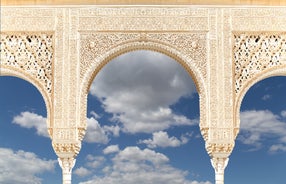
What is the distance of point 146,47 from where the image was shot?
6695mm

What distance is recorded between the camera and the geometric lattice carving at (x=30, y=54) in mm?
6668

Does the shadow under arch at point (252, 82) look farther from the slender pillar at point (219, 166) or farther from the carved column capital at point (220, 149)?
the slender pillar at point (219, 166)

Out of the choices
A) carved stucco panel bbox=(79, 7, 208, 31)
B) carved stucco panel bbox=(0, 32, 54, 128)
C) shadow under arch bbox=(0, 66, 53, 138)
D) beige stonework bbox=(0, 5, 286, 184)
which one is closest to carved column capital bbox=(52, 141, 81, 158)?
beige stonework bbox=(0, 5, 286, 184)

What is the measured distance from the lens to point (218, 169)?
6.54m

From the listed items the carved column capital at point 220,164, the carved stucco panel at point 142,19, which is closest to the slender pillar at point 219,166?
the carved column capital at point 220,164

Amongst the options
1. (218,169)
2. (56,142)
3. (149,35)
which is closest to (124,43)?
(149,35)

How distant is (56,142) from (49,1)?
1.62m

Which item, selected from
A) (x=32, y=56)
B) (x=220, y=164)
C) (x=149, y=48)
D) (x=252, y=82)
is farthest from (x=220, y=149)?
(x=32, y=56)

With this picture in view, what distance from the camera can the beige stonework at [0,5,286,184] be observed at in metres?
6.59

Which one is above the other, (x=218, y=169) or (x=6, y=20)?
(x=6, y=20)

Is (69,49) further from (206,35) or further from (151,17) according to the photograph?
(206,35)

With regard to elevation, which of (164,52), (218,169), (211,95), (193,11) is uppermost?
(193,11)

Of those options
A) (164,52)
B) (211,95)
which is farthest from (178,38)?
(211,95)

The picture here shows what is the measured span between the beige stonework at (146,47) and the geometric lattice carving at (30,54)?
1 cm
